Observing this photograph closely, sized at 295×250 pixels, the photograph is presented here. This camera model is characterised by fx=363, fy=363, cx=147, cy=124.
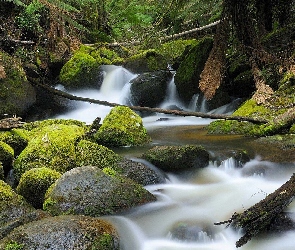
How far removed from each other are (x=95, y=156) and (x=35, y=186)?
1250mm

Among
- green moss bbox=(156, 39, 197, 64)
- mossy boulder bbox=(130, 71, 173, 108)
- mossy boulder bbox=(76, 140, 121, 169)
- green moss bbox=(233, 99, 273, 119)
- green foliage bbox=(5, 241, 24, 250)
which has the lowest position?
green foliage bbox=(5, 241, 24, 250)

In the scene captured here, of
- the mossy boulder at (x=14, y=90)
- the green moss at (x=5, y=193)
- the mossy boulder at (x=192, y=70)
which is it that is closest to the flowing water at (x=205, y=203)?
the green moss at (x=5, y=193)

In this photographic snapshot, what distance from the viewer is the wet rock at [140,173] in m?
5.59

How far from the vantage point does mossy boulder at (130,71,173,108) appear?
492 inches

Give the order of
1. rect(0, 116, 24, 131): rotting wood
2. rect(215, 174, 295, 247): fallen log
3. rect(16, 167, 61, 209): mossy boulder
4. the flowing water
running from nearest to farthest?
rect(215, 174, 295, 247): fallen log < the flowing water < rect(16, 167, 61, 209): mossy boulder < rect(0, 116, 24, 131): rotting wood

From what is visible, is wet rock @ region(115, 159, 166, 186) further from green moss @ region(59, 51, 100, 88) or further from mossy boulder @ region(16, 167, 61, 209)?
green moss @ region(59, 51, 100, 88)

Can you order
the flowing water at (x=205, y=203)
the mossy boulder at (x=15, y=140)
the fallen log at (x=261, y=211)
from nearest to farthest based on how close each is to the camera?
the fallen log at (x=261, y=211)
the flowing water at (x=205, y=203)
the mossy boulder at (x=15, y=140)

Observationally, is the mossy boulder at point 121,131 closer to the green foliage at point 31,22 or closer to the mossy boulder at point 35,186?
the mossy boulder at point 35,186

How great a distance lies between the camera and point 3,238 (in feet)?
11.7

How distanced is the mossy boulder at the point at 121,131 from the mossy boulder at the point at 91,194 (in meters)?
2.45

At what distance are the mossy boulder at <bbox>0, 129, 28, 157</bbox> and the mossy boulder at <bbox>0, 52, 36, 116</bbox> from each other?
378cm

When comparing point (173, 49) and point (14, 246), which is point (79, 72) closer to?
point (173, 49)

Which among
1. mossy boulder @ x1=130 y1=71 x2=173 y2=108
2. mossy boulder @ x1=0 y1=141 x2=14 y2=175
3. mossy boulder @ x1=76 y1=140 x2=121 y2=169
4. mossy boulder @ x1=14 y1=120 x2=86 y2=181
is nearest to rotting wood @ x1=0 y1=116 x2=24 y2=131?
mossy boulder @ x1=0 y1=141 x2=14 y2=175

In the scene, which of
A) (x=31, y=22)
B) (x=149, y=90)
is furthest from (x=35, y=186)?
(x=31, y=22)
